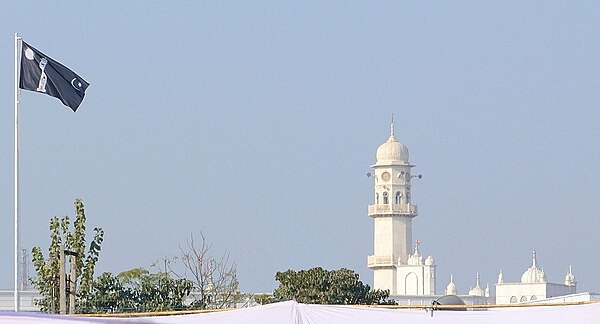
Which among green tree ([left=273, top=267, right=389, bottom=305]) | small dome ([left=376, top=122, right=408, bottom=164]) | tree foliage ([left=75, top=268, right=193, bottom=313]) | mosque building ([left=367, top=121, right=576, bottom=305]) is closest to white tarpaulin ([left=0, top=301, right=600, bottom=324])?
tree foliage ([left=75, top=268, right=193, bottom=313])

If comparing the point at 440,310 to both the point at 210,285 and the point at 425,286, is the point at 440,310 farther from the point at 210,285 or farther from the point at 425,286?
the point at 425,286

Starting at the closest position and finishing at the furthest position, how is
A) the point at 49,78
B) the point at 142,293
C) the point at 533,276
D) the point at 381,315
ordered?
the point at 381,315
the point at 49,78
the point at 142,293
the point at 533,276

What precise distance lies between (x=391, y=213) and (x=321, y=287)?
296 ft

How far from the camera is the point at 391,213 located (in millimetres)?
157750

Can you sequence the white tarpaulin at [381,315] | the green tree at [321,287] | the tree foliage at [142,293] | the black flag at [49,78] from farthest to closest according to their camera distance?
1. the green tree at [321,287]
2. the tree foliage at [142,293]
3. the black flag at [49,78]
4. the white tarpaulin at [381,315]

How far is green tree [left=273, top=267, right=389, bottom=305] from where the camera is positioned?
66738mm

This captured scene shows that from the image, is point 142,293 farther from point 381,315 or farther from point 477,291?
point 477,291

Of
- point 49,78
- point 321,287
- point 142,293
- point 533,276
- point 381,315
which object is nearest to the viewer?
point 381,315

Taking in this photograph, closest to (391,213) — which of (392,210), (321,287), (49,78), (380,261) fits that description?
(392,210)

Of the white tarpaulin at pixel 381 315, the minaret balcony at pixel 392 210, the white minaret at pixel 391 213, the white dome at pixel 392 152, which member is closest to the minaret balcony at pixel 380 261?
the white minaret at pixel 391 213

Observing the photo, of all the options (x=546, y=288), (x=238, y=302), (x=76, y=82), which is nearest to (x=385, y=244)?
(x=546, y=288)

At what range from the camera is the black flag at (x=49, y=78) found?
25422 millimetres

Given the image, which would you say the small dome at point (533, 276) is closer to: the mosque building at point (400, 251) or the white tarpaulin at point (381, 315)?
the mosque building at point (400, 251)

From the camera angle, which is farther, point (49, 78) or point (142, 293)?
point (142, 293)
